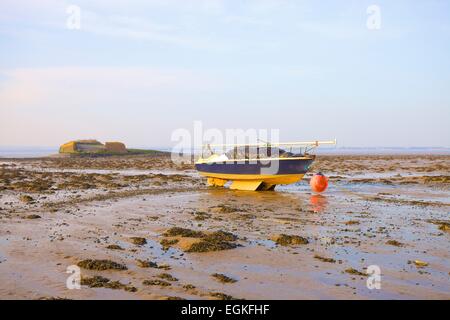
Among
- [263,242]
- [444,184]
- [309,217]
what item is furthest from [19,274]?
[444,184]

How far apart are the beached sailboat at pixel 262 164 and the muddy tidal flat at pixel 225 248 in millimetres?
3266

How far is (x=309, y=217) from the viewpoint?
619 inches

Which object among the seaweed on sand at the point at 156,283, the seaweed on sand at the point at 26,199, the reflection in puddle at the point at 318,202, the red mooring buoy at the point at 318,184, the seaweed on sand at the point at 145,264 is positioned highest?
the red mooring buoy at the point at 318,184

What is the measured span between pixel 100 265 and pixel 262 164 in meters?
15.4

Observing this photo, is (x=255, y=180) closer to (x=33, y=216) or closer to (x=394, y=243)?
(x=33, y=216)

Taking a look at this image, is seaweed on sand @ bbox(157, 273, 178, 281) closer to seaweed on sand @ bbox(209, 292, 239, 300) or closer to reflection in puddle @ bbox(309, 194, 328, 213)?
seaweed on sand @ bbox(209, 292, 239, 300)

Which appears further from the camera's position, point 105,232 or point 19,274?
point 105,232

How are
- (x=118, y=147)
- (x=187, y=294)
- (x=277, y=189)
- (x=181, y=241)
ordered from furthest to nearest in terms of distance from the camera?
(x=118, y=147) → (x=277, y=189) → (x=181, y=241) → (x=187, y=294)

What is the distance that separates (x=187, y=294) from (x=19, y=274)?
3.59 meters

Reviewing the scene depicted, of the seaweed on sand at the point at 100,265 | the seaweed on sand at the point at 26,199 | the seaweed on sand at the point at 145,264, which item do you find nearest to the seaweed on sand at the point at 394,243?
the seaweed on sand at the point at 145,264

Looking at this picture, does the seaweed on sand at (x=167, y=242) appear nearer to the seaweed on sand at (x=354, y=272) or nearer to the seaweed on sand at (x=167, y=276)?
the seaweed on sand at (x=167, y=276)

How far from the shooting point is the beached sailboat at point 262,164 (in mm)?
23547

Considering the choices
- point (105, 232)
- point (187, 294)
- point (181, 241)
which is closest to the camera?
point (187, 294)
